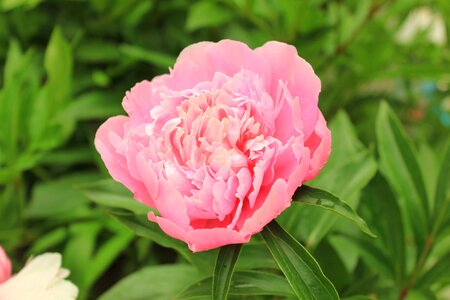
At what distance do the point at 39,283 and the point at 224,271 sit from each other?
5.4 inches

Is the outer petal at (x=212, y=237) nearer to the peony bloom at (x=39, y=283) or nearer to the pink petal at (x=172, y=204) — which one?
the pink petal at (x=172, y=204)

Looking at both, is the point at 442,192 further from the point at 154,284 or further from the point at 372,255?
the point at 154,284

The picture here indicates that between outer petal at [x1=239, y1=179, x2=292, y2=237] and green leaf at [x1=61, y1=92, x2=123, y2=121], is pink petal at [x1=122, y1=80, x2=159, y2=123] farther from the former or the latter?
green leaf at [x1=61, y1=92, x2=123, y2=121]

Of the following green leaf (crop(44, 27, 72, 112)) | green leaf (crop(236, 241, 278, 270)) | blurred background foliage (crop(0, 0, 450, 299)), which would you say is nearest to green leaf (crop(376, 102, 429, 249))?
blurred background foliage (crop(0, 0, 450, 299))

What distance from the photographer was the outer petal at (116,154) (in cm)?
33

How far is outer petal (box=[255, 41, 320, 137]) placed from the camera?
0.32 metres

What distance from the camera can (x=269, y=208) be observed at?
300 millimetres

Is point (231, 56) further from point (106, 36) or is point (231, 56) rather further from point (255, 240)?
point (106, 36)

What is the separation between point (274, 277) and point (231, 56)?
6.0 inches

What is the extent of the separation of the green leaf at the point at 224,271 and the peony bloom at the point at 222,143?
0.09ft

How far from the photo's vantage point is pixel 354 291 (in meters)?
0.52

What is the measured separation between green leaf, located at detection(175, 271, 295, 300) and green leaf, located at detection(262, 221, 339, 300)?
0.06 meters

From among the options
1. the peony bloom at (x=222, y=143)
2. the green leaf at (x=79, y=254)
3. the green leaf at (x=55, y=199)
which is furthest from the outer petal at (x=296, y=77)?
the green leaf at (x=55, y=199)

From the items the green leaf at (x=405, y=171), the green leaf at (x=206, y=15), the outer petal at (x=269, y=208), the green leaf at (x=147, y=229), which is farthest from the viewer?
the green leaf at (x=206, y=15)
